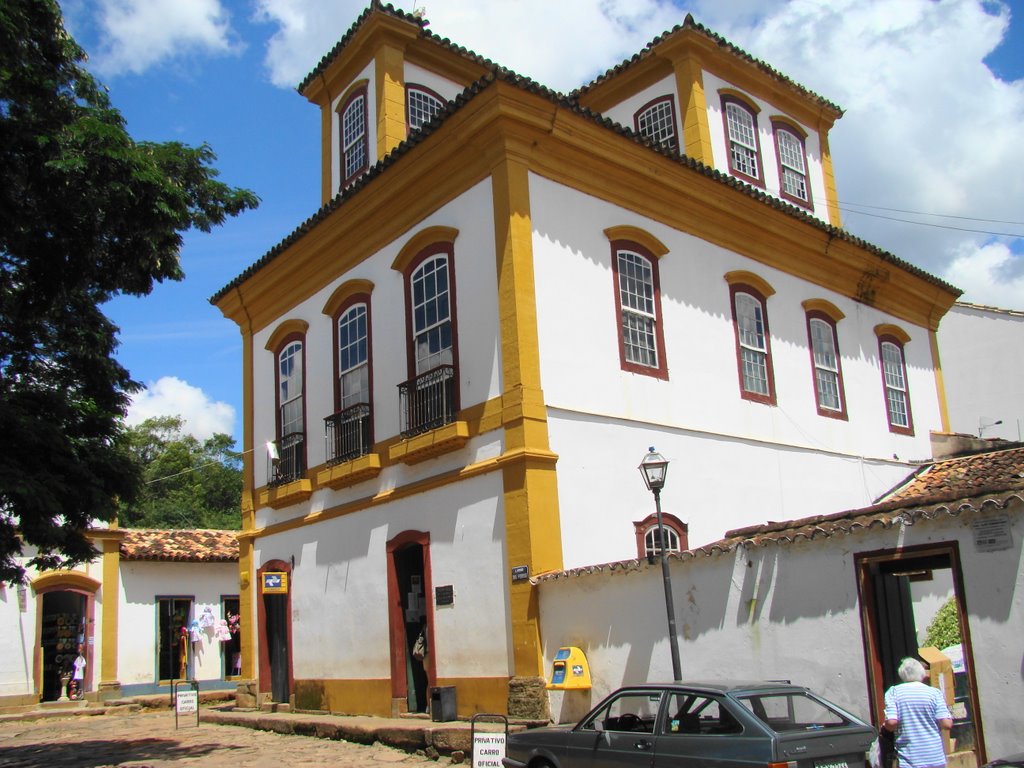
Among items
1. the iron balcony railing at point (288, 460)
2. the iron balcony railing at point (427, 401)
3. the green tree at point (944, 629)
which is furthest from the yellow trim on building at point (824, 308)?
the iron balcony railing at point (288, 460)

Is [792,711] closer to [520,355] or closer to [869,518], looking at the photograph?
[869,518]

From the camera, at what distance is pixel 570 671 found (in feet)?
37.2

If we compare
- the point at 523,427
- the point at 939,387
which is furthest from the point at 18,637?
the point at 939,387

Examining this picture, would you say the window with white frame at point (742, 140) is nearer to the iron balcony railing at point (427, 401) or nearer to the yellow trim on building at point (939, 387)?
the yellow trim on building at point (939, 387)

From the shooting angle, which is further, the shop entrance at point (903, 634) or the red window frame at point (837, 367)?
the red window frame at point (837, 367)

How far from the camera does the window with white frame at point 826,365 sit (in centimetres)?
1755

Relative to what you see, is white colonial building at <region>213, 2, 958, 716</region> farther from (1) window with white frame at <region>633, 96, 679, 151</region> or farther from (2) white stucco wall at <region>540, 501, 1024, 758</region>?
(2) white stucco wall at <region>540, 501, 1024, 758</region>

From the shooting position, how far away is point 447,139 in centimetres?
1388

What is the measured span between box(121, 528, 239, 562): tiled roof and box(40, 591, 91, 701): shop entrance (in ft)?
5.81

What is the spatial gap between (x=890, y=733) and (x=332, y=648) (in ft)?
34.7

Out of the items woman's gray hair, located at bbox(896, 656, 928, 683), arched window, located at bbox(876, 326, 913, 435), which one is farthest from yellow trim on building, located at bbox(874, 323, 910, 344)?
woman's gray hair, located at bbox(896, 656, 928, 683)

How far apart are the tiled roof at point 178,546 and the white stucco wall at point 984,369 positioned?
62.9 ft

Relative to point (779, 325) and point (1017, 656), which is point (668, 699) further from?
point (779, 325)

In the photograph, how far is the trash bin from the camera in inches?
508
